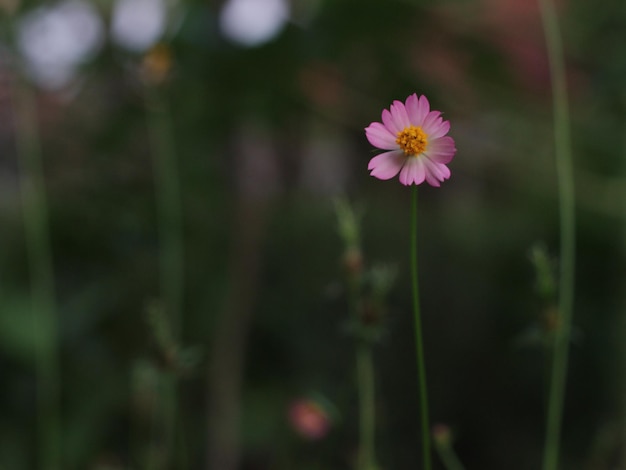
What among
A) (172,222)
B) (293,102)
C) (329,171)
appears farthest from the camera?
(329,171)

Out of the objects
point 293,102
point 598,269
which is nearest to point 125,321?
point 293,102

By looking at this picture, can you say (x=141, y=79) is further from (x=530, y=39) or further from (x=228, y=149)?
(x=530, y=39)

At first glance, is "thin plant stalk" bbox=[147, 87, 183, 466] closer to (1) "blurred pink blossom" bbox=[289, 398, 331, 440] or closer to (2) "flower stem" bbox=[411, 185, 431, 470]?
(1) "blurred pink blossom" bbox=[289, 398, 331, 440]

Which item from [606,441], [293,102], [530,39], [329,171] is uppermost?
[329,171]

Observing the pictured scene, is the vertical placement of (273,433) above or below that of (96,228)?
below

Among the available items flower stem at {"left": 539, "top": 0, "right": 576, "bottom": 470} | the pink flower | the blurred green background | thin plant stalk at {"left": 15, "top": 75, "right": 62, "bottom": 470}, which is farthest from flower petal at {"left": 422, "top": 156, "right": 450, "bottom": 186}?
thin plant stalk at {"left": 15, "top": 75, "right": 62, "bottom": 470}

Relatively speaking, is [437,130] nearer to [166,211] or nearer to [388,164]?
[388,164]

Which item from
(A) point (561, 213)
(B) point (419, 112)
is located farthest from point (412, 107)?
(A) point (561, 213)
